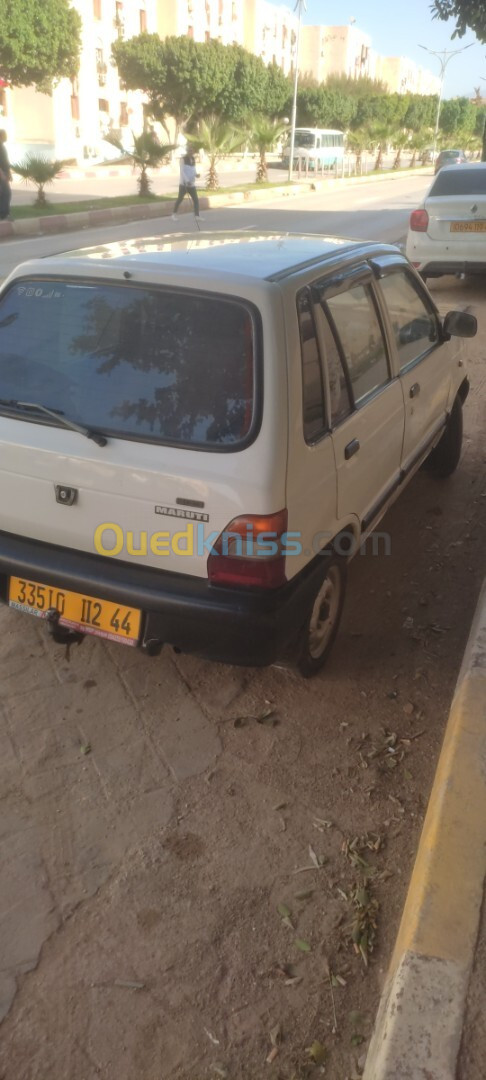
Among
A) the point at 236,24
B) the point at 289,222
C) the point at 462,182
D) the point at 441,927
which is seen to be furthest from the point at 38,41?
the point at 236,24

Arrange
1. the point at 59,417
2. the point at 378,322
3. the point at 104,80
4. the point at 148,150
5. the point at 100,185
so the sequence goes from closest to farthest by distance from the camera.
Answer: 1. the point at 59,417
2. the point at 378,322
3. the point at 148,150
4. the point at 100,185
5. the point at 104,80

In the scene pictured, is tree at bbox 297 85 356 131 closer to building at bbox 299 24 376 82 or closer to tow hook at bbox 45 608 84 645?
building at bbox 299 24 376 82

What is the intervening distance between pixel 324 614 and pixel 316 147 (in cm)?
5227

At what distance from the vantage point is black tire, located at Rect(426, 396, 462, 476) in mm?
5412

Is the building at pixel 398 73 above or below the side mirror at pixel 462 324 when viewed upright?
above

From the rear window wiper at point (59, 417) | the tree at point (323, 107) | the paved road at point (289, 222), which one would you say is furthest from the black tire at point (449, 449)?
the tree at point (323, 107)

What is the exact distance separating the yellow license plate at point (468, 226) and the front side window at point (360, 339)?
7.95 meters

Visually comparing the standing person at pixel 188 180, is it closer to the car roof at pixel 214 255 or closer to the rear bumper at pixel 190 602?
the car roof at pixel 214 255

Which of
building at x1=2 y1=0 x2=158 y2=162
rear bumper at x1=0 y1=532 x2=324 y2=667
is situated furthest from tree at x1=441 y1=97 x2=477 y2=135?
rear bumper at x1=0 y1=532 x2=324 y2=667

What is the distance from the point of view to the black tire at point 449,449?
5.41 meters

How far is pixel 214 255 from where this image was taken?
3170 mm

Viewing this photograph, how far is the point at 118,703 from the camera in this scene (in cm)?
329

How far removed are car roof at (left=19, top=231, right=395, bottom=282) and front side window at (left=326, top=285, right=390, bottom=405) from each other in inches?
7.1

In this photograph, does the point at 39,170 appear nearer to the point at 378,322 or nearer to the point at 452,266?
the point at 452,266
